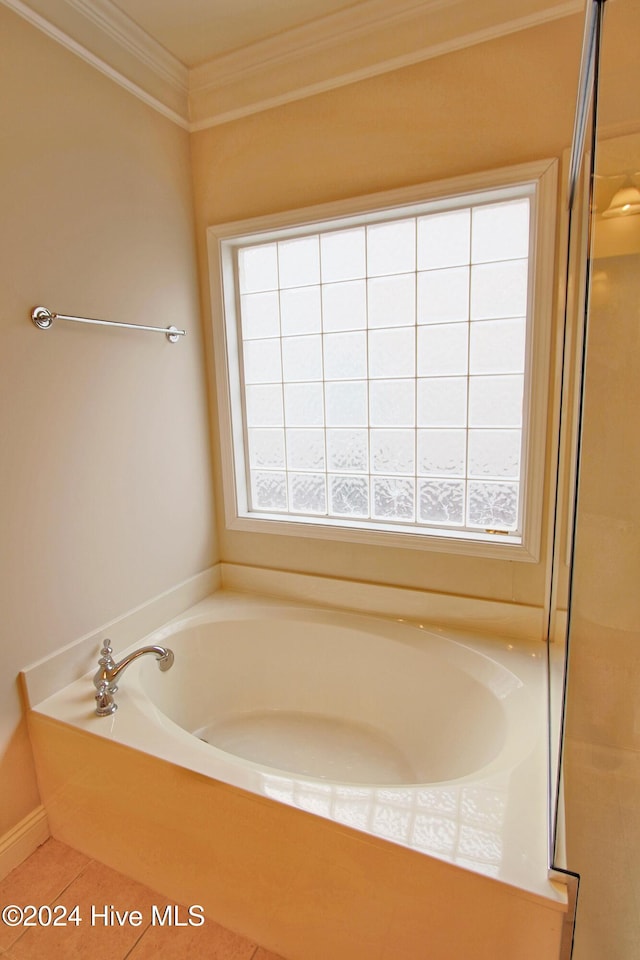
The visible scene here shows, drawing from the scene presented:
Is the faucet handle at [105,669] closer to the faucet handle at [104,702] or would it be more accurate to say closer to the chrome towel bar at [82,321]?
the faucet handle at [104,702]

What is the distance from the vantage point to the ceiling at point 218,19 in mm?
1647

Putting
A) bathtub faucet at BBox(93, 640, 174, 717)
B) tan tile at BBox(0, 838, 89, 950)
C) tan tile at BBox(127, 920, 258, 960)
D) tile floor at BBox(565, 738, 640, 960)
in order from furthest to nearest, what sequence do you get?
bathtub faucet at BBox(93, 640, 174, 717)
tan tile at BBox(0, 838, 89, 950)
tan tile at BBox(127, 920, 258, 960)
tile floor at BBox(565, 738, 640, 960)

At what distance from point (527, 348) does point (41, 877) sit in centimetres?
227

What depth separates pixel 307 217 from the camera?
190cm

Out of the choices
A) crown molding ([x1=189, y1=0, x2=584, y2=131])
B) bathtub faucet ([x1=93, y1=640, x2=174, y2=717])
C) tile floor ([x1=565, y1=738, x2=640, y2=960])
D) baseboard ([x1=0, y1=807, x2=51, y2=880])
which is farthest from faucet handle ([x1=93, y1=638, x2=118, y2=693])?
crown molding ([x1=189, y1=0, x2=584, y2=131])

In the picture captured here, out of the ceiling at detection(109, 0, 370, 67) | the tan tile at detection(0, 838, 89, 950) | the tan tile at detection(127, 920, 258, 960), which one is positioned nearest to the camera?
the tan tile at detection(127, 920, 258, 960)

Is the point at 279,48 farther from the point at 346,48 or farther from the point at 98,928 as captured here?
the point at 98,928

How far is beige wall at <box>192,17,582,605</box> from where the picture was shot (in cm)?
154

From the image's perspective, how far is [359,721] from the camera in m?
1.95

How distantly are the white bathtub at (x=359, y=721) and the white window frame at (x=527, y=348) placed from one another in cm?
35

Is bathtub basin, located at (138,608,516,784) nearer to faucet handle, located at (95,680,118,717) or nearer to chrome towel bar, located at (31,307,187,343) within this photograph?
faucet handle, located at (95,680,118,717)

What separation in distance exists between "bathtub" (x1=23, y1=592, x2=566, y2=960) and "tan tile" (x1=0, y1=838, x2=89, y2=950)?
0.16ft

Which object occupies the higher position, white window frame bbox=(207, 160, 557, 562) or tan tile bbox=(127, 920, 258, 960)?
white window frame bbox=(207, 160, 557, 562)

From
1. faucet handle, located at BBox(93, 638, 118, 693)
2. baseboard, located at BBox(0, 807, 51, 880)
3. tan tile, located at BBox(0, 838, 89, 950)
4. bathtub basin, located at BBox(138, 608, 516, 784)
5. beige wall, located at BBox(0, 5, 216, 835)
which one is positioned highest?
beige wall, located at BBox(0, 5, 216, 835)
